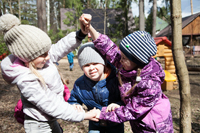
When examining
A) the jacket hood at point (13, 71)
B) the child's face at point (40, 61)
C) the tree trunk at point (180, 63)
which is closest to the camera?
the jacket hood at point (13, 71)

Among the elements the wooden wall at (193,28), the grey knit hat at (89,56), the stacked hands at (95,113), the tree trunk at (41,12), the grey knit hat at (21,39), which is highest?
the wooden wall at (193,28)

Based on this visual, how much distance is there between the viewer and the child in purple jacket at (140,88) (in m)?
1.34

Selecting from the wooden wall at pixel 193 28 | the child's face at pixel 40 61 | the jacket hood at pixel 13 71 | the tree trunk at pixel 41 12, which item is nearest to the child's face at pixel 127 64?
the child's face at pixel 40 61

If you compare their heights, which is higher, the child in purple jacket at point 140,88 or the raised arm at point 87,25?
the raised arm at point 87,25

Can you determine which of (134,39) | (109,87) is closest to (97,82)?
(109,87)

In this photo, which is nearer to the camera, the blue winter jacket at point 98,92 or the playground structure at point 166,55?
the blue winter jacket at point 98,92

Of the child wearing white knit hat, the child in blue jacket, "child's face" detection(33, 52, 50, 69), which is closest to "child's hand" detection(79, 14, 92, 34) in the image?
the child in blue jacket

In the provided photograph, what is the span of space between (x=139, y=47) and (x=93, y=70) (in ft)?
1.65

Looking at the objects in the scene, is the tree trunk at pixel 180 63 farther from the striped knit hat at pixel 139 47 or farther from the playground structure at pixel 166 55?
the playground structure at pixel 166 55

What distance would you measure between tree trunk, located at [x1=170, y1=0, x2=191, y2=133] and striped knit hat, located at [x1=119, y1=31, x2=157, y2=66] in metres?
0.38

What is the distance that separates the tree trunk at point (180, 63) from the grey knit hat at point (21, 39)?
1282 mm

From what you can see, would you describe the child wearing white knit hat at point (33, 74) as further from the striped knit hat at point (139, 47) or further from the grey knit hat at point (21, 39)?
the striped knit hat at point (139, 47)

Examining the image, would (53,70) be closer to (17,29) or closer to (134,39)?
(17,29)

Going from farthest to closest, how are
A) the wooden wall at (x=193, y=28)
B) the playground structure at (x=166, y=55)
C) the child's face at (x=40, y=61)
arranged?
1. the wooden wall at (x=193, y=28)
2. the playground structure at (x=166, y=55)
3. the child's face at (x=40, y=61)
